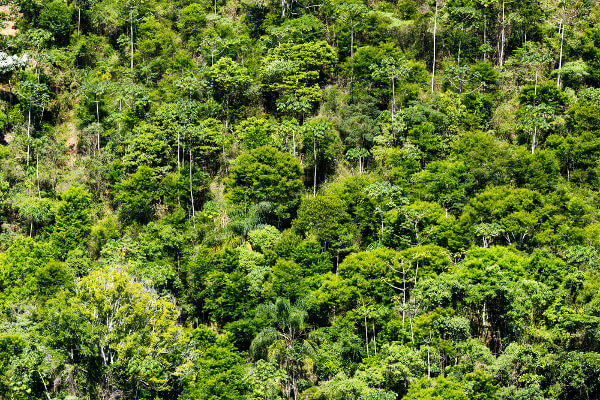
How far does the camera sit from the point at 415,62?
8431cm

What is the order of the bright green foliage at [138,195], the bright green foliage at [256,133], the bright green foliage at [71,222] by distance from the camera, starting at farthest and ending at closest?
the bright green foliage at [256,133]
the bright green foliage at [138,195]
the bright green foliage at [71,222]

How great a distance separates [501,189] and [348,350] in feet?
71.9

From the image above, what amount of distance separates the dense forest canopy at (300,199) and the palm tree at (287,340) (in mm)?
202

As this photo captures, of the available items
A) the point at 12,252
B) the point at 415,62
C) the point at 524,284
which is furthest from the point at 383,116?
the point at 12,252

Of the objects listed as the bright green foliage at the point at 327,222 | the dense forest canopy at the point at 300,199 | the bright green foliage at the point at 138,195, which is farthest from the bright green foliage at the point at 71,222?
the bright green foliage at the point at 327,222

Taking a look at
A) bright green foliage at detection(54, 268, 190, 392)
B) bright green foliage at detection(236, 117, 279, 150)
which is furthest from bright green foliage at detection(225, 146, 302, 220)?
bright green foliage at detection(54, 268, 190, 392)

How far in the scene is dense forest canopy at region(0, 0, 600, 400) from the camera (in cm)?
5525

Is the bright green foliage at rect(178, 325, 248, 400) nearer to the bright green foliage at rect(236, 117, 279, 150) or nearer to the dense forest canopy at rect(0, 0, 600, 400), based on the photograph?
the dense forest canopy at rect(0, 0, 600, 400)

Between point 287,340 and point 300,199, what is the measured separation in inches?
669

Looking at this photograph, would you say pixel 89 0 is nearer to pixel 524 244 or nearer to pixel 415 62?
pixel 415 62

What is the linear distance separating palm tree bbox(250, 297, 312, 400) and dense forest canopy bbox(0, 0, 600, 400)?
7.9 inches

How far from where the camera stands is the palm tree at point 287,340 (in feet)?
194

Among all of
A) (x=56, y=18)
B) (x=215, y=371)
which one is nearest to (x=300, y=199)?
(x=215, y=371)

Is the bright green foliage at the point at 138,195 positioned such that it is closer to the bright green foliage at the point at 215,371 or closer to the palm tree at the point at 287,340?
the bright green foliage at the point at 215,371
